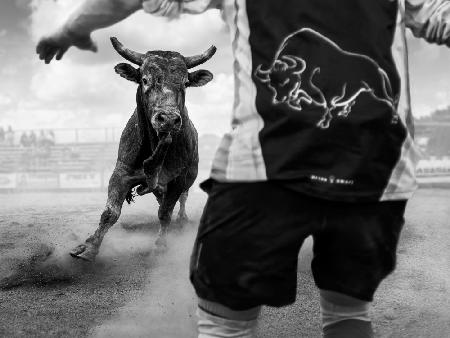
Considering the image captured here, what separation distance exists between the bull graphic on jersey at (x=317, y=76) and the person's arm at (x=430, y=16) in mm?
415

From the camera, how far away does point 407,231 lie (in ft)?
26.8

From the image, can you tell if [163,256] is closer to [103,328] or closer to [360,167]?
[103,328]

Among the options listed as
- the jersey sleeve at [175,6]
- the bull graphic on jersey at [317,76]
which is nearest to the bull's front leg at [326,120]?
the bull graphic on jersey at [317,76]

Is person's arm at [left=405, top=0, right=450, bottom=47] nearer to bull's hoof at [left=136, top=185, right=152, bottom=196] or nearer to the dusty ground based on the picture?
the dusty ground

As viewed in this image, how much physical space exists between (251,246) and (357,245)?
33cm

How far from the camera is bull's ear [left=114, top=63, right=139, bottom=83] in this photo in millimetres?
5402

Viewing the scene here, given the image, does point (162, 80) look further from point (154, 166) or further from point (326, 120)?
point (326, 120)

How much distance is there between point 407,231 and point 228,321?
7.09m

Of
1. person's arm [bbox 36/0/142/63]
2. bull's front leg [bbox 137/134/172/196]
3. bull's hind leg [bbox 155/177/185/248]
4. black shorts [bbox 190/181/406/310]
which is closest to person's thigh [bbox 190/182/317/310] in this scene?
black shorts [bbox 190/181/406/310]

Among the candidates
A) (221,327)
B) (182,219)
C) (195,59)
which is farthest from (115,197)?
(221,327)

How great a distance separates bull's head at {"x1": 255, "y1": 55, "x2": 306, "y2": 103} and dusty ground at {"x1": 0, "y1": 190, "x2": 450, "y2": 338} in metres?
2.49

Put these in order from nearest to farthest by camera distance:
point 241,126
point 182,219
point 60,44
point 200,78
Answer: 1. point 241,126
2. point 60,44
3. point 200,78
4. point 182,219

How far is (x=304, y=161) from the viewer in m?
1.55

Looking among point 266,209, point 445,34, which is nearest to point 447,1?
point 445,34
